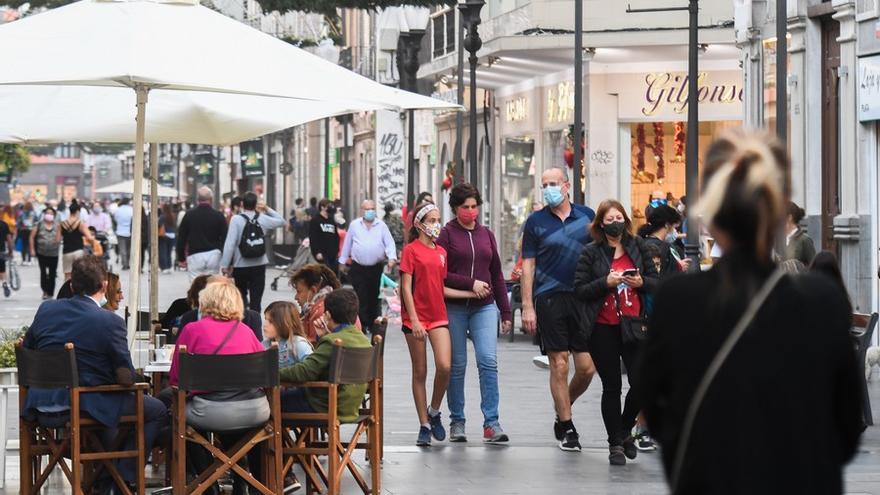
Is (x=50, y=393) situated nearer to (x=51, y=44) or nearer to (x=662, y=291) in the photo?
(x=51, y=44)

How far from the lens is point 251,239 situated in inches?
829

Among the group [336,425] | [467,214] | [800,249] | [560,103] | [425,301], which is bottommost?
[336,425]

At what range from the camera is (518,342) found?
2238 centimetres

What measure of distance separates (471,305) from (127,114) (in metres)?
2.85

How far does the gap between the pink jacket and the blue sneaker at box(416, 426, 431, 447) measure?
3.19 meters

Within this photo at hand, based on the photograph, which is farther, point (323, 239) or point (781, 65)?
point (323, 239)

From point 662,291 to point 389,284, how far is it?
77.4ft

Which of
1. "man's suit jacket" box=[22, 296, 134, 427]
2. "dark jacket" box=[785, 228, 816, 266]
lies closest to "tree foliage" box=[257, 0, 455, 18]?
"dark jacket" box=[785, 228, 816, 266]

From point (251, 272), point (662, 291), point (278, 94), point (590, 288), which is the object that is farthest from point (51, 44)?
point (251, 272)

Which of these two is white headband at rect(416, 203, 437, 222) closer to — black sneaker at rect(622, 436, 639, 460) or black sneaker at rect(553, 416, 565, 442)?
black sneaker at rect(553, 416, 565, 442)

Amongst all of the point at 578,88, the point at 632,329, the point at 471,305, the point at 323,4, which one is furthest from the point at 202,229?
the point at 632,329

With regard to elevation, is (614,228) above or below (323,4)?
below

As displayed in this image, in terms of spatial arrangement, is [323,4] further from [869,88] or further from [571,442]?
[571,442]

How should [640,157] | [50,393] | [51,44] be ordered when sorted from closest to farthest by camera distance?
1. [50,393]
2. [51,44]
3. [640,157]
